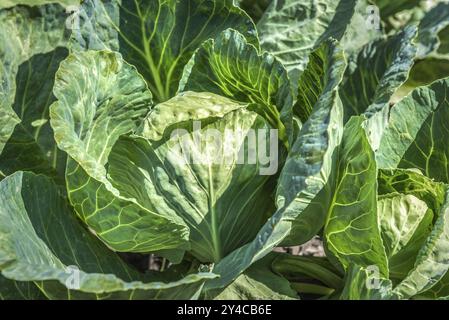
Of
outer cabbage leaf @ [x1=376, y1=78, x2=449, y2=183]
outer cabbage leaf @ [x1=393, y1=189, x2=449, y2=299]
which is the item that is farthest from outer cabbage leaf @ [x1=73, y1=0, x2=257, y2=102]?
outer cabbage leaf @ [x1=393, y1=189, x2=449, y2=299]

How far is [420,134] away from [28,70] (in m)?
0.97

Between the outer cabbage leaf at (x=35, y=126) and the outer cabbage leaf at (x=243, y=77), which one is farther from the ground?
the outer cabbage leaf at (x=243, y=77)

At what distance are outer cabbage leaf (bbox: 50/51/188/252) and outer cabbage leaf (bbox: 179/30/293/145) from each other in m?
0.14

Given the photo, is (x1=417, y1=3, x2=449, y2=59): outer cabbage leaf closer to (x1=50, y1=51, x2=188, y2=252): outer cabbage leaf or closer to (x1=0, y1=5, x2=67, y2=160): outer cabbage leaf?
(x1=50, y1=51, x2=188, y2=252): outer cabbage leaf

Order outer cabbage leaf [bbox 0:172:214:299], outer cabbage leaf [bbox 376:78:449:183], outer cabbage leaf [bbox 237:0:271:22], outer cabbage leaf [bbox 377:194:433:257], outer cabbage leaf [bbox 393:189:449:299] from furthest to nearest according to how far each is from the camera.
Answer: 1. outer cabbage leaf [bbox 237:0:271:22]
2. outer cabbage leaf [bbox 376:78:449:183]
3. outer cabbage leaf [bbox 377:194:433:257]
4. outer cabbage leaf [bbox 393:189:449:299]
5. outer cabbage leaf [bbox 0:172:214:299]

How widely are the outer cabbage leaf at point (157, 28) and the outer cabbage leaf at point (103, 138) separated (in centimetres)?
16

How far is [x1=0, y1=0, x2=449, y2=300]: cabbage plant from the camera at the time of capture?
4.59ft

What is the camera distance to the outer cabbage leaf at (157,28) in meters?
1.72

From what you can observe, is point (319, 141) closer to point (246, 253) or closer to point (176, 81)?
point (246, 253)

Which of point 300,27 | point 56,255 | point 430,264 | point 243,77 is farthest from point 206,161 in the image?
point 300,27

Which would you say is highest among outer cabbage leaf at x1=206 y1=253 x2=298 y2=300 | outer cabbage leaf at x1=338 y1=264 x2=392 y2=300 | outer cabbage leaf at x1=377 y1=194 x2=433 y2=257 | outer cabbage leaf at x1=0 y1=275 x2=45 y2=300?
outer cabbage leaf at x1=377 y1=194 x2=433 y2=257

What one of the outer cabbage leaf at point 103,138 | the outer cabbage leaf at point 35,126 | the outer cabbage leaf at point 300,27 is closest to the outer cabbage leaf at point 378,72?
the outer cabbage leaf at point 300,27

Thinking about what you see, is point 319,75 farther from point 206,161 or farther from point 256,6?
point 256,6

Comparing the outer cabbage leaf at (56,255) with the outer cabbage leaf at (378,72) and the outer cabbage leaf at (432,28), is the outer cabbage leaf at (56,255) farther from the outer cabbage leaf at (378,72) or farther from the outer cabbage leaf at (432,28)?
the outer cabbage leaf at (432,28)
